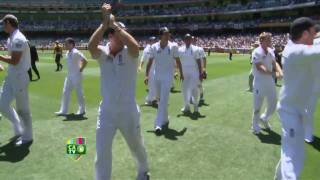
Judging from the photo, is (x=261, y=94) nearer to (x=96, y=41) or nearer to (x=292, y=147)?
(x=292, y=147)

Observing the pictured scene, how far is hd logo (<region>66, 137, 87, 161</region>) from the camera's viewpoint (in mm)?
8266

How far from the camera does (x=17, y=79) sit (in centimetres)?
850

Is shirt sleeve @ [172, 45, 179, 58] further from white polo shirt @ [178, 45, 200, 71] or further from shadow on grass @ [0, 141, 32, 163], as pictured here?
shadow on grass @ [0, 141, 32, 163]

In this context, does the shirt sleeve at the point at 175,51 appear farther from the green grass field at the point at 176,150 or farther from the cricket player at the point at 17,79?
the cricket player at the point at 17,79

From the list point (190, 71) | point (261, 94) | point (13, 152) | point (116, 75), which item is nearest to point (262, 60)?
point (261, 94)

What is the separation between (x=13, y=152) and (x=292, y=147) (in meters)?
5.34

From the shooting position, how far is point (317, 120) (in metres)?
11.7

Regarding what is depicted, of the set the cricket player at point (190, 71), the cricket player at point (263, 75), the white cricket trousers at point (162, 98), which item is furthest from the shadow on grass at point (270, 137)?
the cricket player at point (190, 71)

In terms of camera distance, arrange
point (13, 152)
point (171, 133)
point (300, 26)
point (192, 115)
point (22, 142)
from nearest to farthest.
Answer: point (300, 26), point (13, 152), point (22, 142), point (171, 133), point (192, 115)

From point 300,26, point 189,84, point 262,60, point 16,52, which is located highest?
point 300,26

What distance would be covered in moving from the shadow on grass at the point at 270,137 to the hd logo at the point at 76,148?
3776 mm

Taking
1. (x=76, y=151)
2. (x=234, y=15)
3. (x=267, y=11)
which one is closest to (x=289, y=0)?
(x=267, y=11)

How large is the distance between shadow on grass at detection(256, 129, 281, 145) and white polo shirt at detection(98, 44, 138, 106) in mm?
4505

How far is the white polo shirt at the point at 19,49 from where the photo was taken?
8203mm
